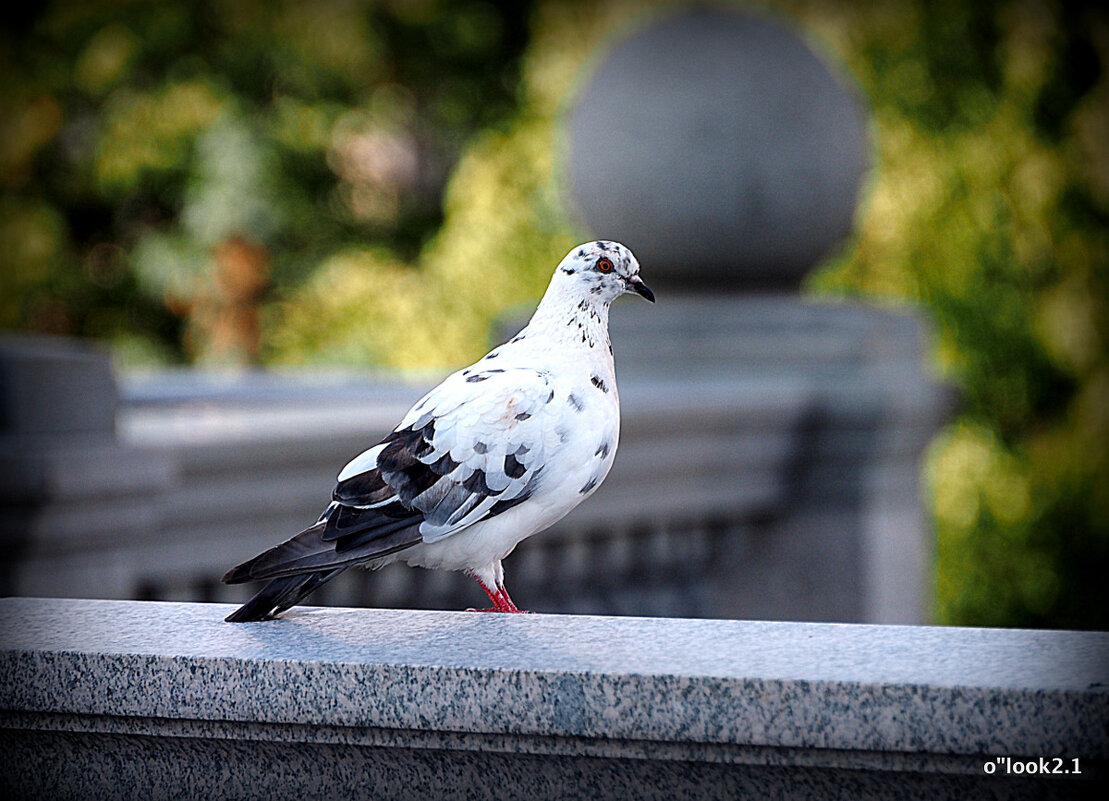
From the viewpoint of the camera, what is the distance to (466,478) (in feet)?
8.83

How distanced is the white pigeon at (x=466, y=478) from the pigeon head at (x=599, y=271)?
0.02m

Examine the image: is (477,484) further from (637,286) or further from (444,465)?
(637,286)

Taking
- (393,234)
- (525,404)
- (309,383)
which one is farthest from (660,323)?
(393,234)

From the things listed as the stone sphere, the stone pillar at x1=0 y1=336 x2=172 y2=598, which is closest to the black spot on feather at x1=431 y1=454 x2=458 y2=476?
the stone pillar at x1=0 y1=336 x2=172 y2=598

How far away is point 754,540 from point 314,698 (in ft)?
13.6

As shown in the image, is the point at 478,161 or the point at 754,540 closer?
the point at 754,540

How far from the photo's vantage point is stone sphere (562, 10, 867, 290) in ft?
19.9

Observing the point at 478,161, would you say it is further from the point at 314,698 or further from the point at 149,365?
the point at 314,698

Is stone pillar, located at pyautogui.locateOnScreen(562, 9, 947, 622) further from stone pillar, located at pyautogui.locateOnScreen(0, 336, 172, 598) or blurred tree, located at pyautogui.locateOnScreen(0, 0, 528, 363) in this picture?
blurred tree, located at pyautogui.locateOnScreen(0, 0, 528, 363)

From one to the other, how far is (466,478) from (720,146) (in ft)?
12.2

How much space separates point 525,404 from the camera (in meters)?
2.73

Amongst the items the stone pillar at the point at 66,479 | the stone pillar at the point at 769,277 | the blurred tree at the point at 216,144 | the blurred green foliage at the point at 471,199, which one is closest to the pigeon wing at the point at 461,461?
the stone pillar at the point at 66,479

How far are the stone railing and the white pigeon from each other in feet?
0.48

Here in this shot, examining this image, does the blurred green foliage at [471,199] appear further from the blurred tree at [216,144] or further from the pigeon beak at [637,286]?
the pigeon beak at [637,286]
